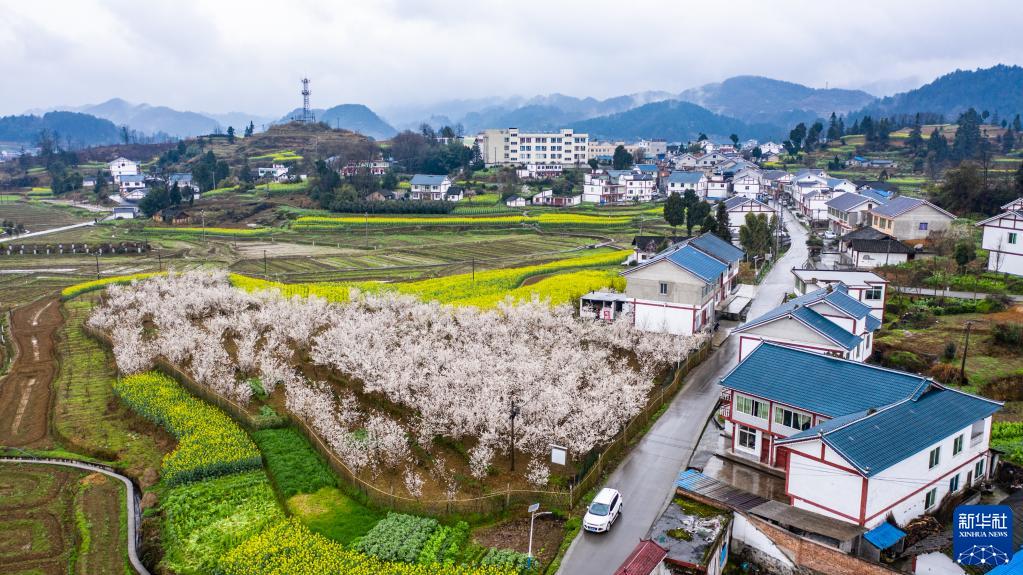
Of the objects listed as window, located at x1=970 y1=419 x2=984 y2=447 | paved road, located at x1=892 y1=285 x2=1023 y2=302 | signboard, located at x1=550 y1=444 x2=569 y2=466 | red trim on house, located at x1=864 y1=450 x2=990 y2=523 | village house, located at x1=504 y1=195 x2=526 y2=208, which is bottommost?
signboard, located at x1=550 y1=444 x2=569 y2=466

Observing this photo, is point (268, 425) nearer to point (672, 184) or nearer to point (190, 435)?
point (190, 435)

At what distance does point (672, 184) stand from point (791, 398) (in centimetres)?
7936

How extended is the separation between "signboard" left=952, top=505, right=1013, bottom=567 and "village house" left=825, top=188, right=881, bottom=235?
171 feet

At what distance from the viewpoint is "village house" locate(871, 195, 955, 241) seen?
5647 cm

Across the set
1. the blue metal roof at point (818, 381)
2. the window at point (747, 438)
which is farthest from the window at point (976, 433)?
the window at point (747, 438)

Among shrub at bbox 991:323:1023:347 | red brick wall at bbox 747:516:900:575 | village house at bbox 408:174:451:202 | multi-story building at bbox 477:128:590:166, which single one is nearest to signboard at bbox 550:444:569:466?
red brick wall at bbox 747:516:900:575

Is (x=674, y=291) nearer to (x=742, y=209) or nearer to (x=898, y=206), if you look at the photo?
(x=898, y=206)

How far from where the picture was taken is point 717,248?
149ft

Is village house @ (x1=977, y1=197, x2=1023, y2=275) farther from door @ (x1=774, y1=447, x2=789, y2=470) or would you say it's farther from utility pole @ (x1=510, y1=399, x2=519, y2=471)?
utility pole @ (x1=510, y1=399, x2=519, y2=471)

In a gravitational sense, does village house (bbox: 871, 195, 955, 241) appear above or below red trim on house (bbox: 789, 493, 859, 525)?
above

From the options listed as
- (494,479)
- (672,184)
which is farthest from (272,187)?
(494,479)

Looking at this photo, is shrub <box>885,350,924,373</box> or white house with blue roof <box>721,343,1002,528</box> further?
shrub <box>885,350,924,373</box>

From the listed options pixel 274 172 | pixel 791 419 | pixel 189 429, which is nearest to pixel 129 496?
pixel 189 429

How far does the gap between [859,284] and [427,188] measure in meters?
75.9
